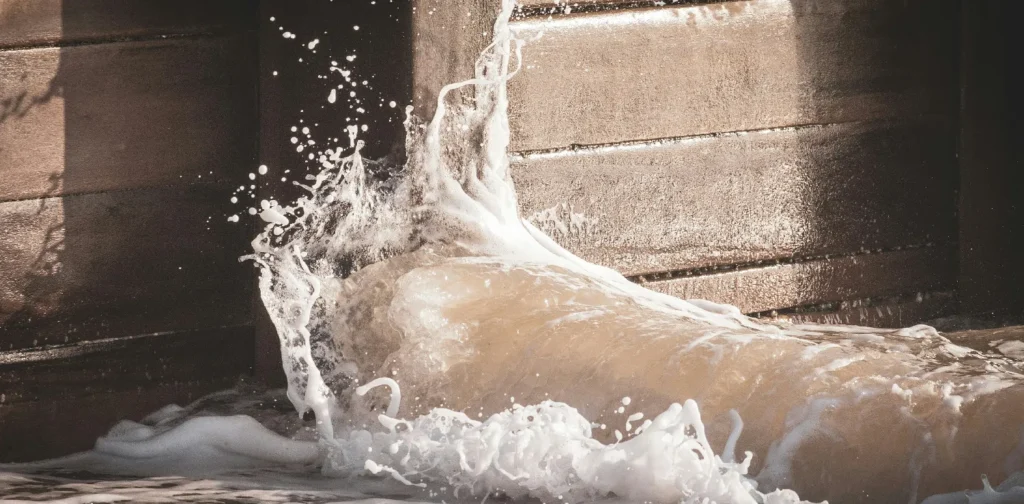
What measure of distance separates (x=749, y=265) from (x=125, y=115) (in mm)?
1804

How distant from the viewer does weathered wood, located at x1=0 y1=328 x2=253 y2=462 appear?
291 cm

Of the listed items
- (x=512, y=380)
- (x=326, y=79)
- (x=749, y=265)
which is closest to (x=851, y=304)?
(x=749, y=265)

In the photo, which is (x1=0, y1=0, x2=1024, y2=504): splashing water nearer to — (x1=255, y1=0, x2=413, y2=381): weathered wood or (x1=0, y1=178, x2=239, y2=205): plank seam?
(x1=255, y1=0, x2=413, y2=381): weathered wood

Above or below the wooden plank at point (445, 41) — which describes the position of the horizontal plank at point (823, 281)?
below

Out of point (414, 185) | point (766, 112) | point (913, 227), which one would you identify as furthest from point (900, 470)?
point (913, 227)

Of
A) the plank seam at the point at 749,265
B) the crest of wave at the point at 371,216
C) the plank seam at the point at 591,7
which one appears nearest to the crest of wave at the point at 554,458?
the crest of wave at the point at 371,216

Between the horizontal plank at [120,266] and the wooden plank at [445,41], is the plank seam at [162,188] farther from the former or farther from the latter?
the wooden plank at [445,41]

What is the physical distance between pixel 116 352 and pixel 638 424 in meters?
1.35

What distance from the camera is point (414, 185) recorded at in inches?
115

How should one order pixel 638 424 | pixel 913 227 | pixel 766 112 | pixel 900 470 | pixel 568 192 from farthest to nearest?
pixel 913 227 < pixel 766 112 < pixel 568 192 < pixel 638 424 < pixel 900 470

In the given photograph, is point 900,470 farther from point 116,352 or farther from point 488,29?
point 116,352

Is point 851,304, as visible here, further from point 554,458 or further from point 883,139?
point 554,458

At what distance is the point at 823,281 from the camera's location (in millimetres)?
3717

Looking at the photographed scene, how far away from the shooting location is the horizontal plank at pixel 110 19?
2789 mm
